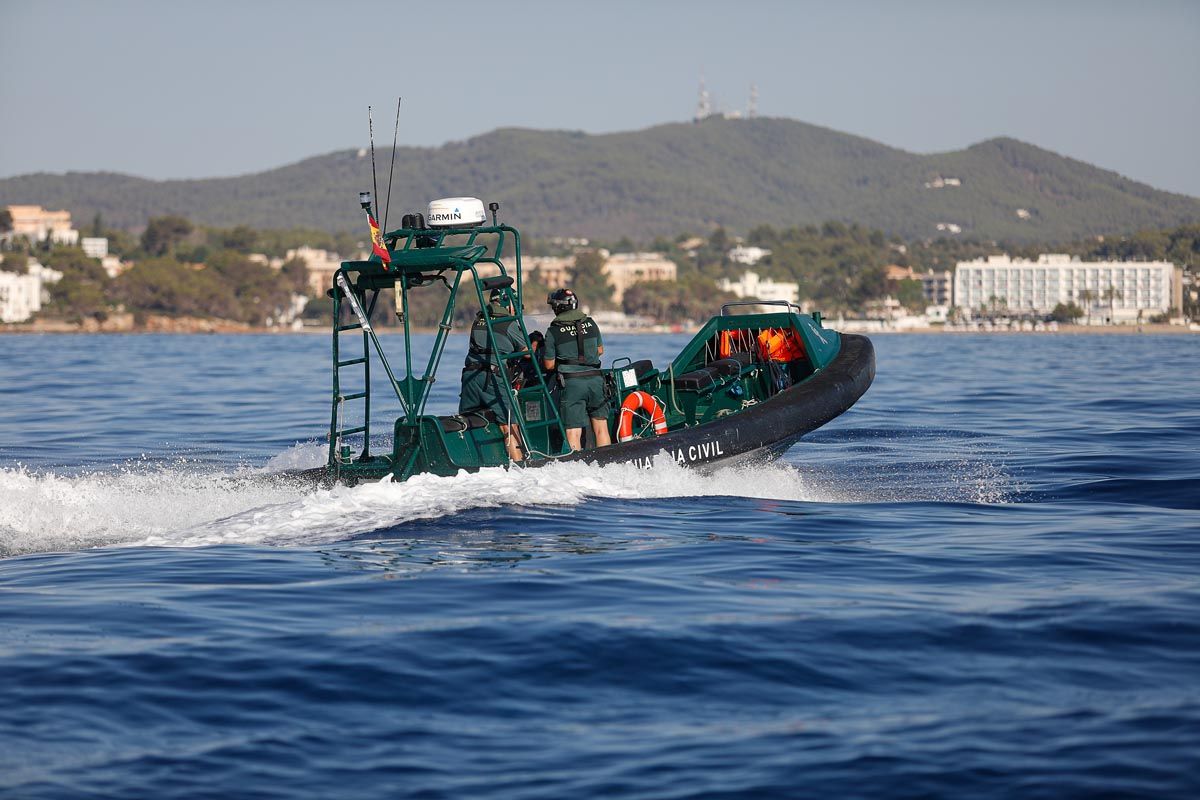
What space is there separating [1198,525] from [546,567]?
16.5ft

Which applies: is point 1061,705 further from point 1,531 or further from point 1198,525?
point 1,531

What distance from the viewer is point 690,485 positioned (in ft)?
42.5

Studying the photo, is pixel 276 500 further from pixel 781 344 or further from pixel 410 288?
pixel 781 344

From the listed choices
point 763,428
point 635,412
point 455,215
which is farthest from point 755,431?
point 455,215

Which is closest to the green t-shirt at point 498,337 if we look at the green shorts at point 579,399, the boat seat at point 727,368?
the green shorts at point 579,399

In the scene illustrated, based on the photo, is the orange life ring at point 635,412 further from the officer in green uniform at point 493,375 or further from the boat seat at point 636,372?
the officer in green uniform at point 493,375

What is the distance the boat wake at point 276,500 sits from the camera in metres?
10.8

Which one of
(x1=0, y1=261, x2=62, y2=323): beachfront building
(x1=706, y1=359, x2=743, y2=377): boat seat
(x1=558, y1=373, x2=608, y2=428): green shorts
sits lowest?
(x1=558, y1=373, x2=608, y2=428): green shorts

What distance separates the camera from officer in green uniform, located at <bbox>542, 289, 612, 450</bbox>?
12688 mm

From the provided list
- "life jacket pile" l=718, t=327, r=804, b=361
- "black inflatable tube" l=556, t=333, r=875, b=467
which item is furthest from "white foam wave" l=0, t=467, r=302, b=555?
"life jacket pile" l=718, t=327, r=804, b=361

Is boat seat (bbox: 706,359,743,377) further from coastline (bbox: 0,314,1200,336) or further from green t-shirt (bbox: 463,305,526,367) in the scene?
coastline (bbox: 0,314,1200,336)

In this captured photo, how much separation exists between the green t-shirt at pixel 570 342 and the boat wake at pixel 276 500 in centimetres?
91

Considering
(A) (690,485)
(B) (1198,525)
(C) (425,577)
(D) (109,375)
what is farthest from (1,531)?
(D) (109,375)

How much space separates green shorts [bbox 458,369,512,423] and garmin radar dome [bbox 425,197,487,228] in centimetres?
134
